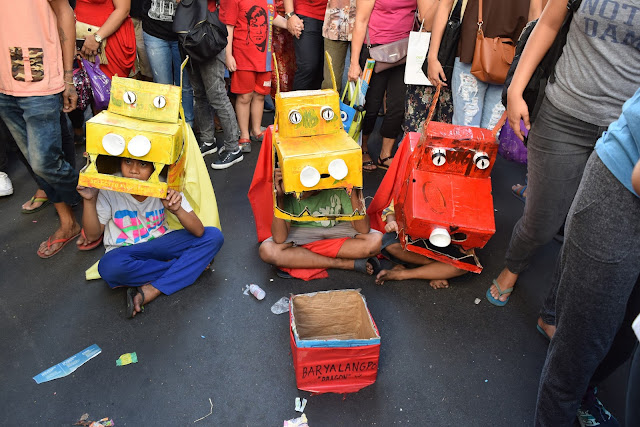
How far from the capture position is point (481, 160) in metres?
2.30

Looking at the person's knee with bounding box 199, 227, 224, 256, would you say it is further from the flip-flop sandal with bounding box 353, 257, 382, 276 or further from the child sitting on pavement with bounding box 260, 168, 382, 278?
the flip-flop sandal with bounding box 353, 257, 382, 276

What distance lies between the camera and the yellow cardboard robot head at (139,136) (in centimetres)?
197

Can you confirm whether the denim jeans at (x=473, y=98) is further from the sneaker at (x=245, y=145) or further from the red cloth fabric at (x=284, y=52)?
the red cloth fabric at (x=284, y=52)

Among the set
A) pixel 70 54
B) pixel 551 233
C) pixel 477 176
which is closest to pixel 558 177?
pixel 551 233

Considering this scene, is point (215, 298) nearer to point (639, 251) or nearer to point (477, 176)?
point (477, 176)

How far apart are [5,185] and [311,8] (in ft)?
8.84

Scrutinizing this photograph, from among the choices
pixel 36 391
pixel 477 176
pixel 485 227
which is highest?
pixel 477 176

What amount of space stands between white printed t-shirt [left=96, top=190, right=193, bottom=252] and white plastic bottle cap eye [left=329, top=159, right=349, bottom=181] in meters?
0.78

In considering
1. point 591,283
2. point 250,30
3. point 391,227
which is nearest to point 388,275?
point 391,227

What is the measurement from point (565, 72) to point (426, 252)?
1.07 meters

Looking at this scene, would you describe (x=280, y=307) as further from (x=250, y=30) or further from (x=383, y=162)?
(x=250, y=30)

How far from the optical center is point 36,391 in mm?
1927

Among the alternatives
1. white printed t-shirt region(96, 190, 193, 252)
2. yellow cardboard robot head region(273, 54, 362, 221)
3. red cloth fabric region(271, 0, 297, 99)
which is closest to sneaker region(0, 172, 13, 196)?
white printed t-shirt region(96, 190, 193, 252)

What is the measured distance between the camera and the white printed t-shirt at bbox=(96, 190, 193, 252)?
229cm
